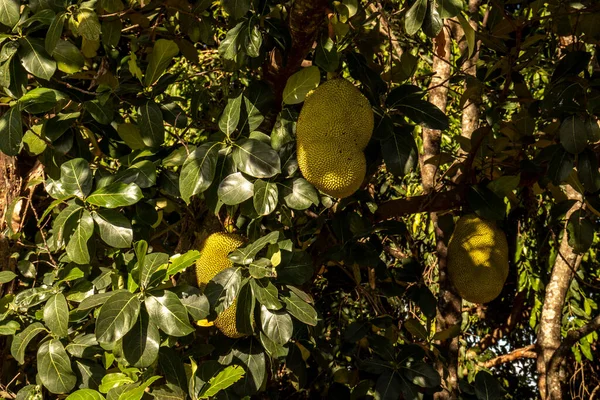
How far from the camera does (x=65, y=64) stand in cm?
142

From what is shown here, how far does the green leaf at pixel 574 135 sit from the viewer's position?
148 cm

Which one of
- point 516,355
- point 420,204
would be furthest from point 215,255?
point 516,355

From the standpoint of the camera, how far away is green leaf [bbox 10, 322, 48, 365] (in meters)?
1.45

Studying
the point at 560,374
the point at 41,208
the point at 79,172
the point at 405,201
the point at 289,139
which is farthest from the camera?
the point at 41,208

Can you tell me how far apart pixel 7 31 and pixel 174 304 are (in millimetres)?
637

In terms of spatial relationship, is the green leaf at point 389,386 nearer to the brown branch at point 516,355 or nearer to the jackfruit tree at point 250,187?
the jackfruit tree at point 250,187

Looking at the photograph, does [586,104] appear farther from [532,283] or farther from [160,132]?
[532,283]

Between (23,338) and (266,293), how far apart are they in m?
0.49

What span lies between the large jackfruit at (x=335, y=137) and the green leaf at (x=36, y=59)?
0.44m

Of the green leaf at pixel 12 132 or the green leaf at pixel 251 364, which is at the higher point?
the green leaf at pixel 12 132

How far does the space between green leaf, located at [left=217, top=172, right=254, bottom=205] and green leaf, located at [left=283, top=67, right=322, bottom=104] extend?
17 centimetres

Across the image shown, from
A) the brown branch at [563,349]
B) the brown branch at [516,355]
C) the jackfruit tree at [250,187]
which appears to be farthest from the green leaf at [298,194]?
the brown branch at [516,355]

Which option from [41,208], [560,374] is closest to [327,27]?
[560,374]

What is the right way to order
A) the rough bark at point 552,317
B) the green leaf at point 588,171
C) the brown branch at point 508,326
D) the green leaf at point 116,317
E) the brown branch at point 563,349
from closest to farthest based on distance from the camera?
the green leaf at point 116,317
the green leaf at point 588,171
the brown branch at point 563,349
the rough bark at point 552,317
the brown branch at point 508,326
